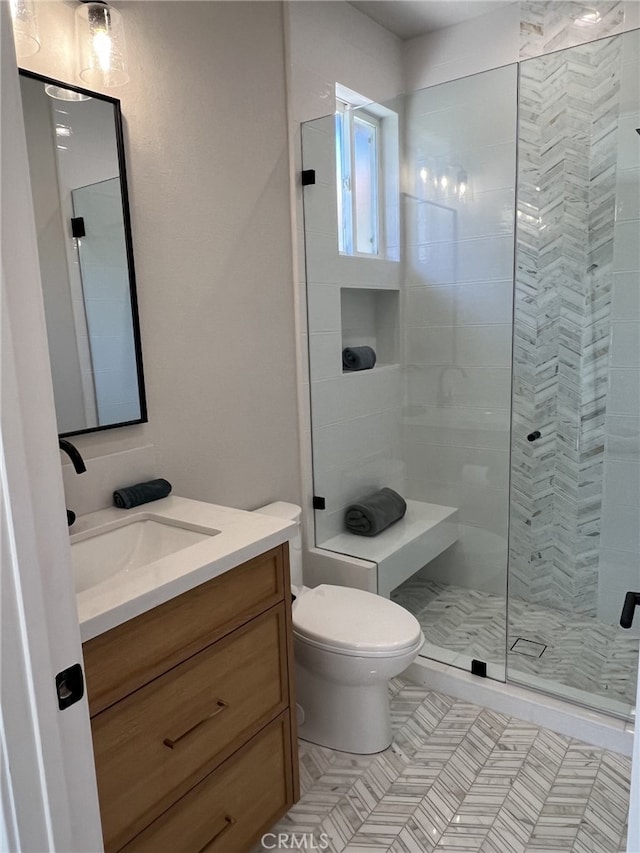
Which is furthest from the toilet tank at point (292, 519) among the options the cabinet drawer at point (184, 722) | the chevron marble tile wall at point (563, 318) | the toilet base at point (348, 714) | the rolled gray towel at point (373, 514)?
the chevron marble tile wall at point (563, 318)

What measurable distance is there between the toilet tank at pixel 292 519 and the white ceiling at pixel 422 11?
2167mm

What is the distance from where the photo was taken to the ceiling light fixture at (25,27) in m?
1.37

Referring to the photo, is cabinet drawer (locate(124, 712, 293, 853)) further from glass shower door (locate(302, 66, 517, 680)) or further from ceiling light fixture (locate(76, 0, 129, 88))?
ceiling light fixture (locate(76, 0, 129, 88))

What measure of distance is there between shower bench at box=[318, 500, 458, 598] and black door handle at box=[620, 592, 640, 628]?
4.97 ft

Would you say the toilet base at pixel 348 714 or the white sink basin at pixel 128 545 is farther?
the toilet base at pixel 348 714

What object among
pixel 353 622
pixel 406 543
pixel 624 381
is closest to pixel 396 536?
pixel 406 543

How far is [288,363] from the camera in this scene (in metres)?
2.42

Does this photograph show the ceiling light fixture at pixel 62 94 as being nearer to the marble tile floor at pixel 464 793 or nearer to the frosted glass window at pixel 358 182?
the frosted glass window at pixel 358 182

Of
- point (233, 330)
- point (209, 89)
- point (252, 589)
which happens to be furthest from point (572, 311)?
point (252, 589)

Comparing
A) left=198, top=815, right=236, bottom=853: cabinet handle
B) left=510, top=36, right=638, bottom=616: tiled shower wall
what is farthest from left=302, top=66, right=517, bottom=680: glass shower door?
left=198, top=815, right=236, bottom=853: cabinet handle

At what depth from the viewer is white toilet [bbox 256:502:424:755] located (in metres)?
1.80

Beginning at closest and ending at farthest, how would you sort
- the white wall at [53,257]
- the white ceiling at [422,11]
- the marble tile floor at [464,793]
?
1. the white wall at [53,257]
2. the marble tile floor at [464,793]
3. the white ceiling at [422,11]

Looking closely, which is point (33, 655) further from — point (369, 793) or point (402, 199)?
point (402, 199)

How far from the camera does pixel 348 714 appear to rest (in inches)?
76.9
